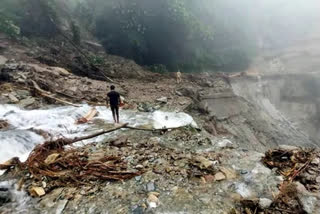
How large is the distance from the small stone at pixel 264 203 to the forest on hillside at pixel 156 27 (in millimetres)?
15155

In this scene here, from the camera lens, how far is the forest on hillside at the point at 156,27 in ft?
53.8

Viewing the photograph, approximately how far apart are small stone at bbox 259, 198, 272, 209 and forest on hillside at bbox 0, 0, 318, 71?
15.2 m

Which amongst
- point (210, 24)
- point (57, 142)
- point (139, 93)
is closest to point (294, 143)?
point (139, 93)

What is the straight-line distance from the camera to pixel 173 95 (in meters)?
12.7

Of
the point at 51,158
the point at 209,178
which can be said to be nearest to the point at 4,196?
the point at 51,158

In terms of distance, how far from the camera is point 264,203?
3.93m

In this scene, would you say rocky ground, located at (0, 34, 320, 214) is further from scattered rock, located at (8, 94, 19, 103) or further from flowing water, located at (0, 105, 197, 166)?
flowing water, located at (0, 105, 197, 166)

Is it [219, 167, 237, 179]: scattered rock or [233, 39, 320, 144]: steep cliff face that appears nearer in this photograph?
[219, 167, 237, 179]: scattered rock

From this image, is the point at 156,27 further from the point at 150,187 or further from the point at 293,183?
the point at 293,183

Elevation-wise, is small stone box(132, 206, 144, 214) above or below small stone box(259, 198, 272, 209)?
above

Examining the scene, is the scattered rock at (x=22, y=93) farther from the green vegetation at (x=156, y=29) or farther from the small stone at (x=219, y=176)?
the green vegetation at (x=156, y=29)

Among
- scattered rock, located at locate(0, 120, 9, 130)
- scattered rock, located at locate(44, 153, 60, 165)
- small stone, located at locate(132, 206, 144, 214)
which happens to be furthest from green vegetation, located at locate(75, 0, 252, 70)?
small stone, located at locate(132, 206, 144, 214)

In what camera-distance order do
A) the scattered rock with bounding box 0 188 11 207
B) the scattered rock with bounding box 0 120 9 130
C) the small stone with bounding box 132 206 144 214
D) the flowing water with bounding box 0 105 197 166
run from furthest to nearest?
1. the scattered rock with bounding box 0 120 9 130
2. the flowing water with bounding box 0 105 197 166
3. the scattered rock with bounding box 0 188 11 207
4. the small stone with bounding box 132 206 144 214

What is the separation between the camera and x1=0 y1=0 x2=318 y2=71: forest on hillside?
16.4 m
